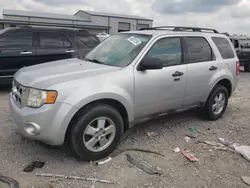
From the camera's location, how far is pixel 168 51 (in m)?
4.32

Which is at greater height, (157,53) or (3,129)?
(157,53)

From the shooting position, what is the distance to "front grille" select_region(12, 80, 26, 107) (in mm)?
3330

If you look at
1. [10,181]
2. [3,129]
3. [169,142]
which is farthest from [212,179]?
[3,129]

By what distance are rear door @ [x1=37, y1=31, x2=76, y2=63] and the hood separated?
3.24 meters

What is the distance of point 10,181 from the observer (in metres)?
3.01

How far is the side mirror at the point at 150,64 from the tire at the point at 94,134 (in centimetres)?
75

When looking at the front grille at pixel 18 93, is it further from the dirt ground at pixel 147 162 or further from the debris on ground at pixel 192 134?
the debris on ground at pixel 192 134

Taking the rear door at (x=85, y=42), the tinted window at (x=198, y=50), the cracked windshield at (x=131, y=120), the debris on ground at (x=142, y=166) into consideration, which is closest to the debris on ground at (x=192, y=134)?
the cracked windshield at (x=131, y=120)

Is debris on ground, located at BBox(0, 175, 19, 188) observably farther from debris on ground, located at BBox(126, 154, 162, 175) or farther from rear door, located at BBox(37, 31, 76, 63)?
rear door, located at BBox(37, 31, 76, 63)

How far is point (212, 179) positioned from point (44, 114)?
218 centimetres

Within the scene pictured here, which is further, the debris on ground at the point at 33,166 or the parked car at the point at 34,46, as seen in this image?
the parked car at the point at 34,46

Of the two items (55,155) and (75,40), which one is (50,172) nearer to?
(55,155)

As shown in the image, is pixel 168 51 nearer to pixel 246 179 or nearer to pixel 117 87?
pixel 117 87

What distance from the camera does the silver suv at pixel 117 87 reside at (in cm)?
317
